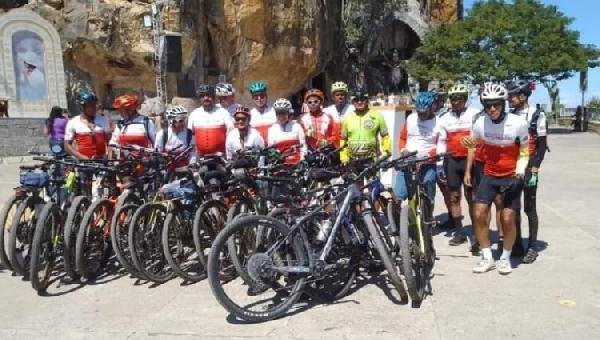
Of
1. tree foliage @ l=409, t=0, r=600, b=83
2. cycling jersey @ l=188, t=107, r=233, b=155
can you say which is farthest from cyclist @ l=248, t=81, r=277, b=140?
tree foliage @ l=409, t=0, r=600, b=83

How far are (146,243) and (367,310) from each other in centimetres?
220

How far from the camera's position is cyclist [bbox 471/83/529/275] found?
190 inches

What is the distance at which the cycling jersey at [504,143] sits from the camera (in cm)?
483

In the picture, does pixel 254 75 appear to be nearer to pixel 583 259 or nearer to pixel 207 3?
pixel 207 3

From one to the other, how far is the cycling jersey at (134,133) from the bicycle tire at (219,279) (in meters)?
2.63

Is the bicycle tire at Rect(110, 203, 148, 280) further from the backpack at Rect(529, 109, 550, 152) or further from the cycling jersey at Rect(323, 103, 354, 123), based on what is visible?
the backpack at Rect(529, 109, 550, 152)

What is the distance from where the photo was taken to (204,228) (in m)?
4.97

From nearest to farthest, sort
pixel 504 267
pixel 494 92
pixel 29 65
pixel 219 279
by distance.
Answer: pixel 219 279 → pixel 494 92 → pixel 504 267 → pixel 29 65

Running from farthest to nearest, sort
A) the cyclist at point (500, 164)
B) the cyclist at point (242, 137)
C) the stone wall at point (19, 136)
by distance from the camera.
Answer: the stone wall at point (19, 136) → the cyclist at point (242, 137) → the cyclist at point (500, 164)

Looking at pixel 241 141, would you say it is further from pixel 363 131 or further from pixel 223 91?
pixel 363 131

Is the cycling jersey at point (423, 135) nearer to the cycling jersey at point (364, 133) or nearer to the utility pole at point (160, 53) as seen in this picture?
the cycling jersey at point (364, 133)

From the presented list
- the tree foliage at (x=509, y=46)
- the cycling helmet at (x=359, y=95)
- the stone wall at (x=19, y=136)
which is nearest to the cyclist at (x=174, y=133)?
the cycling helmet at (x=359, y=95)

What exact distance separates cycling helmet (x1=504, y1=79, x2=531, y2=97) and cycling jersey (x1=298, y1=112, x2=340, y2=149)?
211 centimetres

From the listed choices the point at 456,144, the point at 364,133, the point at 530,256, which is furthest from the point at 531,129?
the point at 364,133
